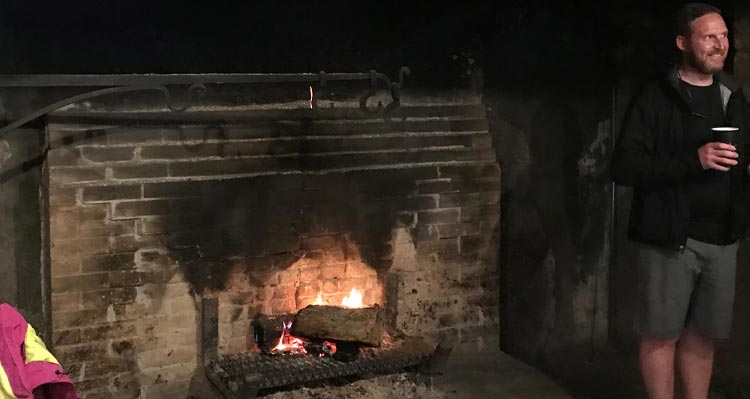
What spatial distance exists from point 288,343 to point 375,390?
0.46 metres

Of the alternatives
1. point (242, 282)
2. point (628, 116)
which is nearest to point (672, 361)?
point (628, 116)

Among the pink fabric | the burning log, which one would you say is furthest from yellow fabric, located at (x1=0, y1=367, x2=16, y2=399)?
the burning log

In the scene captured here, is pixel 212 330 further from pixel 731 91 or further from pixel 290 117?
pixel 731 91

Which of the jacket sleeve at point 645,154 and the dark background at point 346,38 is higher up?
the dark background at point 346,38

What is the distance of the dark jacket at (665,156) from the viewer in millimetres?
3039

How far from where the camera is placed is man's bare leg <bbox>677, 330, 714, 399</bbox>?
3.25 metres

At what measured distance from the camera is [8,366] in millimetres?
2320

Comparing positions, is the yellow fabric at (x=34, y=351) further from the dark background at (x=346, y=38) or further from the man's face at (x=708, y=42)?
the man's face at (x=708, y=42)

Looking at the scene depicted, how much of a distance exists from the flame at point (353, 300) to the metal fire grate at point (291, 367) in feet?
0.96

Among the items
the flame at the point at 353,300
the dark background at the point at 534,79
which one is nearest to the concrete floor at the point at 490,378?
the dark background at the point at 534,79

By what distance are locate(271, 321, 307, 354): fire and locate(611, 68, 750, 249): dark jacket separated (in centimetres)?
147

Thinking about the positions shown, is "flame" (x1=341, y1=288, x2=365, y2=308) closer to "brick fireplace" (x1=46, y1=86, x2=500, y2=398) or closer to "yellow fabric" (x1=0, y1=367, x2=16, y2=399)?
"brick fireplace" (x1=46, y1=86, x2=500, y2=398)

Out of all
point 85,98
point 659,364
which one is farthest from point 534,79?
point 85,98

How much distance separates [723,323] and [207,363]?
2.01m
